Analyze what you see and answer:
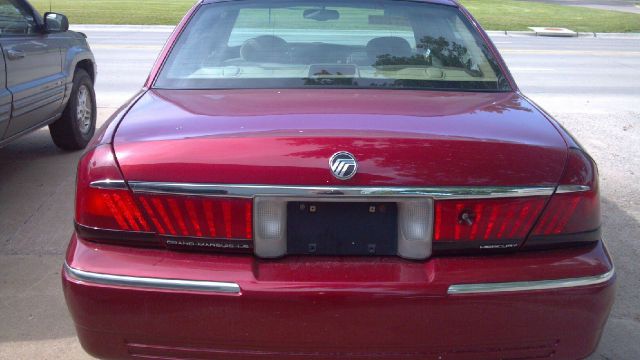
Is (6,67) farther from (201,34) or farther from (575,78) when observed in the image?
(575,78)

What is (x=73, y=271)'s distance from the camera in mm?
2363

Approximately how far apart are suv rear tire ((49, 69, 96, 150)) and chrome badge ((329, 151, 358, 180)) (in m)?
4.84

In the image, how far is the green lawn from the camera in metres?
22.0

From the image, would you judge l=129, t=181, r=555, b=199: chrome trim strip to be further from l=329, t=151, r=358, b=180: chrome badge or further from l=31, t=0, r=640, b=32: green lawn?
l=31, t=0, r=640, b=32: green lawn

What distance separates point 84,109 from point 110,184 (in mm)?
4934

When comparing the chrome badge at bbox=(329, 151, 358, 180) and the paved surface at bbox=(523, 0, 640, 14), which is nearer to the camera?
the chrome badge at bbox=(329, 151, 358, 180)

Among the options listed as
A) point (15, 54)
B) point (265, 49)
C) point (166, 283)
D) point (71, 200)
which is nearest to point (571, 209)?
point (166, 283)

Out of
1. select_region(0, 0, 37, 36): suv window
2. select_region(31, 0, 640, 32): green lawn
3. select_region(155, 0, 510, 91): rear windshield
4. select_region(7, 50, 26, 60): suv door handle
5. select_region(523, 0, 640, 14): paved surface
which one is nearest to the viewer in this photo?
select_region(155, 0, 510, 91): rear windshield

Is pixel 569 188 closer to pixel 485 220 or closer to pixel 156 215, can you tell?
pixel 485 220

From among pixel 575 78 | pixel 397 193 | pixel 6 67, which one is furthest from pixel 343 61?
pixel 575 78

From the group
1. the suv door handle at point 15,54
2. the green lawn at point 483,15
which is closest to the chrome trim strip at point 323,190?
the suv door handle at point 15,54

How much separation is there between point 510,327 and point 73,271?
1.48 meters

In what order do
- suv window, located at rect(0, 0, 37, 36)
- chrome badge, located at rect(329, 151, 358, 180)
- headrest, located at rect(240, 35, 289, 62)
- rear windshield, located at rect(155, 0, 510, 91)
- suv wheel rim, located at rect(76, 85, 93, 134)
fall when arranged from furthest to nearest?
suv wheel rim, located at rect(76, 85, 93, 134) → suv window, located at rect(0, 0, 37, 36) → headrest, located at rect(240, 35, 289, 62) → rear windshield, located at rect(155, 0, 510, 91) → chrome badge, located at rect(329, 151, 358, 180)

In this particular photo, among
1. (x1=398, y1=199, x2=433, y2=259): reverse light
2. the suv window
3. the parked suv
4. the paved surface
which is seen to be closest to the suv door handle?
the parked suv
